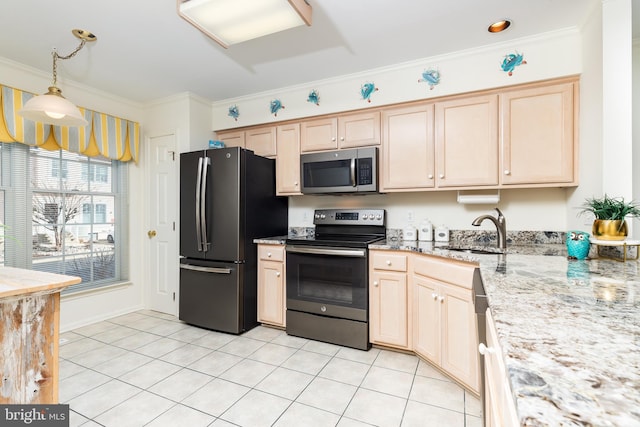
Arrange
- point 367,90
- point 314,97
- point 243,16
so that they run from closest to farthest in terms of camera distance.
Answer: point 243,16 → point 367,90 → point 314,97

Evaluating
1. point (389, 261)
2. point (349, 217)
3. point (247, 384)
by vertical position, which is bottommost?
point (247, 384)

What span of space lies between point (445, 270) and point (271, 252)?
1.61 metres

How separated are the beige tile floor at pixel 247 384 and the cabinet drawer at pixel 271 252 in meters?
0.73

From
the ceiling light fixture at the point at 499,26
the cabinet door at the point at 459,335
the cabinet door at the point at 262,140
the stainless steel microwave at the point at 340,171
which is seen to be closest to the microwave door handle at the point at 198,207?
the cabinet door at the point at 262,140

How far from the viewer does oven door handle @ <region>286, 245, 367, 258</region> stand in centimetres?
246

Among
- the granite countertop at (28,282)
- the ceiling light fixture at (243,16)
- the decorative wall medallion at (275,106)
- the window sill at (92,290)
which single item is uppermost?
the ceiling light fixture at (243,16)

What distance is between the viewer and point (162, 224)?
3.42 metres

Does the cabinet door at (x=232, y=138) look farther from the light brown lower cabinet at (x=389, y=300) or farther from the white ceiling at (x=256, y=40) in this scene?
the light brown lower cabinet at (x=389, y=300)

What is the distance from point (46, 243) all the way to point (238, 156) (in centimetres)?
204

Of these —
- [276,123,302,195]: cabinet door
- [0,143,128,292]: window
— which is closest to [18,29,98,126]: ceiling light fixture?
[0,143,128,292]: window

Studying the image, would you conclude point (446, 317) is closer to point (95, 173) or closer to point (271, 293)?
point (271, 293)

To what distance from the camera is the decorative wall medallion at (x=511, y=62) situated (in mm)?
2268

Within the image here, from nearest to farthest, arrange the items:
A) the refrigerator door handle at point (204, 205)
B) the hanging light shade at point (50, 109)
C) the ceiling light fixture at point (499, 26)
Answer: the hanging light shade at point (50, 109) → the ceiling light fixture at point (499, 26) → the refrigerator door handle at point (204, 205)

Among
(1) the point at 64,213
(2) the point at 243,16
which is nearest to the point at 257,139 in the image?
(2) the point at 243,16
